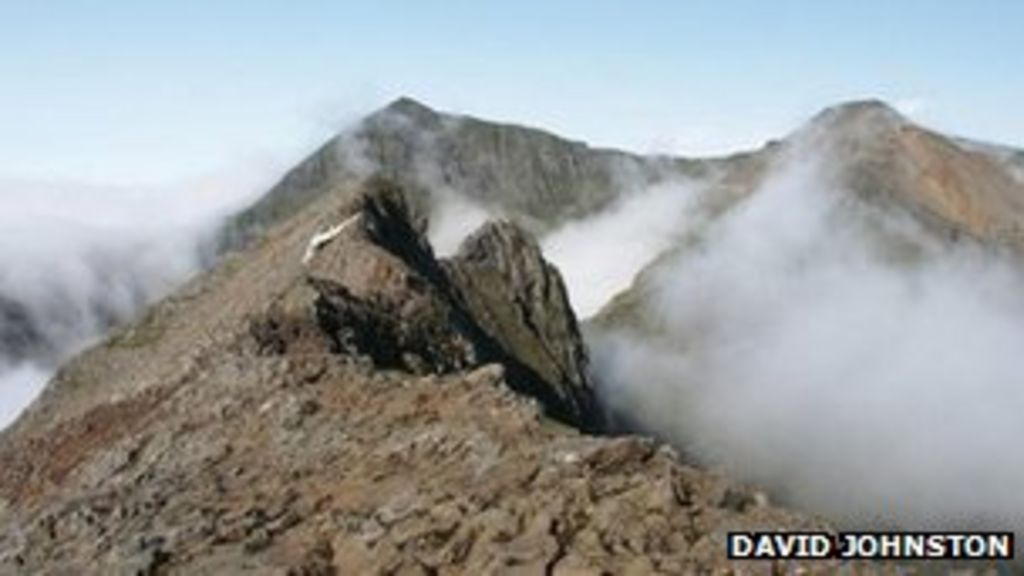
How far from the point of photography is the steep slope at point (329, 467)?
102 ft

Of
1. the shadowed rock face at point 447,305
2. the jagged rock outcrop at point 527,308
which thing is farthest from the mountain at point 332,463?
the jagged rock outcrop at point 527,308

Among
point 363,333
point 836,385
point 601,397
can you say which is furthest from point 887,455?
point 363,333

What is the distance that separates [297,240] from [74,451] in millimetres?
25321

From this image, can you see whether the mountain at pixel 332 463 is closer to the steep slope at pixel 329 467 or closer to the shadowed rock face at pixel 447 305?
the steep slope at pixel 329 467

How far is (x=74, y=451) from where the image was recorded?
50844mm

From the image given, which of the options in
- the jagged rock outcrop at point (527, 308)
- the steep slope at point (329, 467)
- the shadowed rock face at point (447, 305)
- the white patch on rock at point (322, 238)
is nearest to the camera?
the steep slope at point (329, 467)

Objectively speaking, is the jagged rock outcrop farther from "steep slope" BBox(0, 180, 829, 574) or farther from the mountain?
"steep slope" BBox(0, 180, 829, 574)

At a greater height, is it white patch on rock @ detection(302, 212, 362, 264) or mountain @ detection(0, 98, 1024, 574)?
white patch on rock @ detection(302, 212, 362, 264)

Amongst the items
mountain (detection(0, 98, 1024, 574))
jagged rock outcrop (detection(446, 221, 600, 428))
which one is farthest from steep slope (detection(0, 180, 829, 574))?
jagged rock outcrop (detection(446, 221, 600, 428))

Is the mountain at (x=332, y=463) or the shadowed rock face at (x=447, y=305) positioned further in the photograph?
the shadowed rock face at (x=447, y=305)

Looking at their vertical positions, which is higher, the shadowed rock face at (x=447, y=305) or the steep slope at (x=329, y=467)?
the shadowed rock face at (x=447, y=305)

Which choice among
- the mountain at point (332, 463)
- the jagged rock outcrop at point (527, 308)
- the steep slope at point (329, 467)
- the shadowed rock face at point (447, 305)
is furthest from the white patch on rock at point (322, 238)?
the jagged rock outcrop at point (527, 308)

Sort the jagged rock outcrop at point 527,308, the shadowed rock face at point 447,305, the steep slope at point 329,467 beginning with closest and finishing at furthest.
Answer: the steep slope at point 329,467, the shadowed rock face at point 447,305, the jagged rock outcrop at point 527,308

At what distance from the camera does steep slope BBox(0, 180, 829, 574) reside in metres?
31.1
